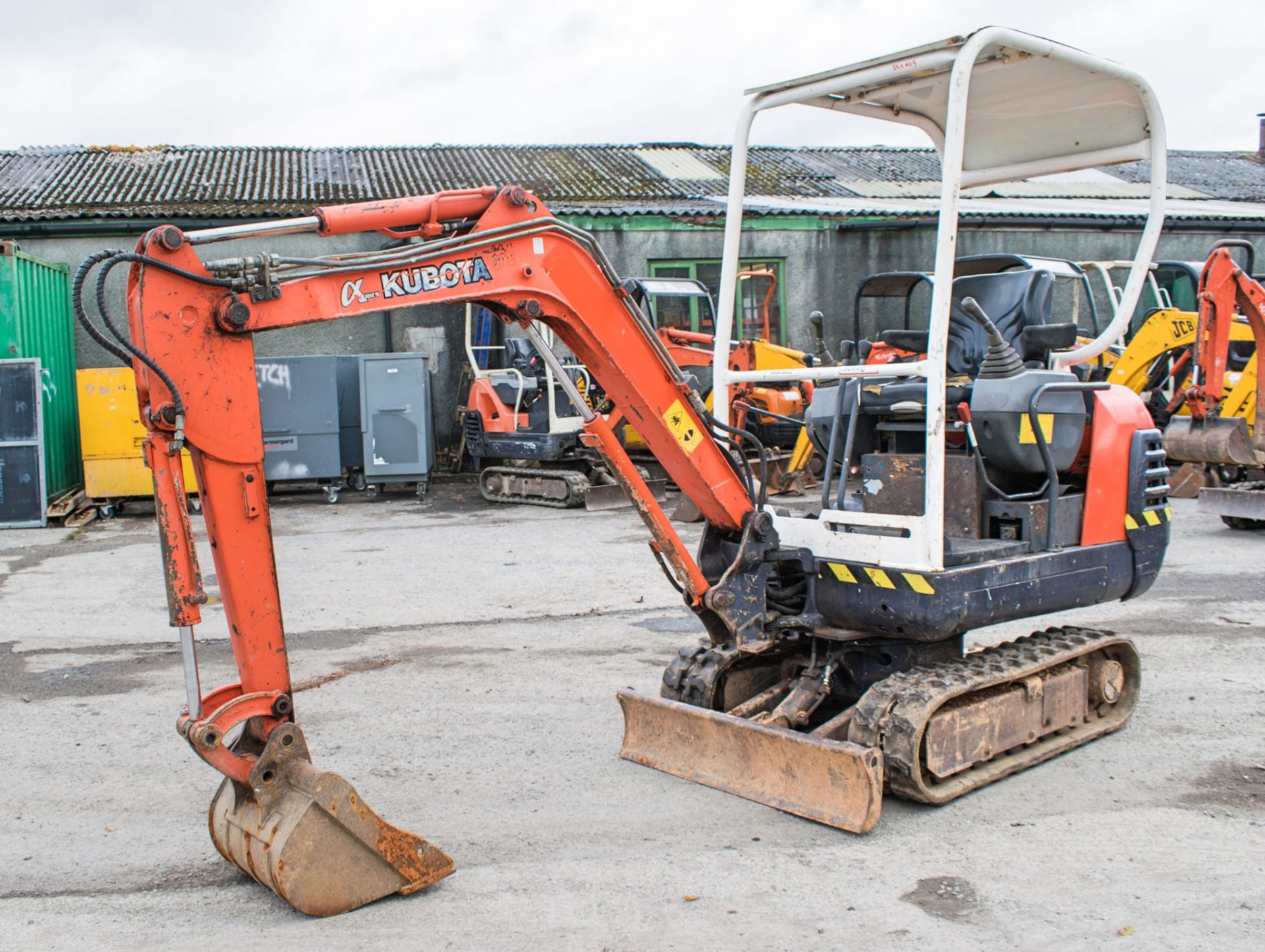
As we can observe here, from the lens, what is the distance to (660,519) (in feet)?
15.4

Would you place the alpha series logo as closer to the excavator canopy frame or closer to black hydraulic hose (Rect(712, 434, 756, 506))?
black hydraulic hose (Rect(712, 434, 756, 506))

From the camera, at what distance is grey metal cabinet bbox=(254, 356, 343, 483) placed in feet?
47.9

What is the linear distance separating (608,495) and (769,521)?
28.9 feet

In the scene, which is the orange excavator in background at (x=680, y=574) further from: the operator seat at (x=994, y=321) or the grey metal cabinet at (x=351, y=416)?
the grey metal cabinet at (x=351, y=416)

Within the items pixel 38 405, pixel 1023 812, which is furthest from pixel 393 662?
pixel 38 405

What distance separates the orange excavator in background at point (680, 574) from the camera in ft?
12.0

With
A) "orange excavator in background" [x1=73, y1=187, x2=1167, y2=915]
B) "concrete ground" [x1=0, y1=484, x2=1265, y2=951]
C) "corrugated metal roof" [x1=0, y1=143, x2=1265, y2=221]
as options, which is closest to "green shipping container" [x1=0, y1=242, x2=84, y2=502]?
"corrugated metal roof" [x1=0, y1=143, x2=1265, y2=221]

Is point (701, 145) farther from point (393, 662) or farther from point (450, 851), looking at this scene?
point (450, 851)

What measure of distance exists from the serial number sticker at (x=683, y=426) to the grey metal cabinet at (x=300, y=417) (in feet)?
35.3

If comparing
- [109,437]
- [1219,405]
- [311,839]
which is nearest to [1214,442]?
[1219,405]

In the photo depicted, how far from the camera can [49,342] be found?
14.6 metres

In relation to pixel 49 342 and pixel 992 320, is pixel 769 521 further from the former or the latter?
pixel 49 342

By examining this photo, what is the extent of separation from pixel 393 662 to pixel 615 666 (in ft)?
4.38

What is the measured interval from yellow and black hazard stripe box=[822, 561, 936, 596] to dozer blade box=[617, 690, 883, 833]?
652 mm
